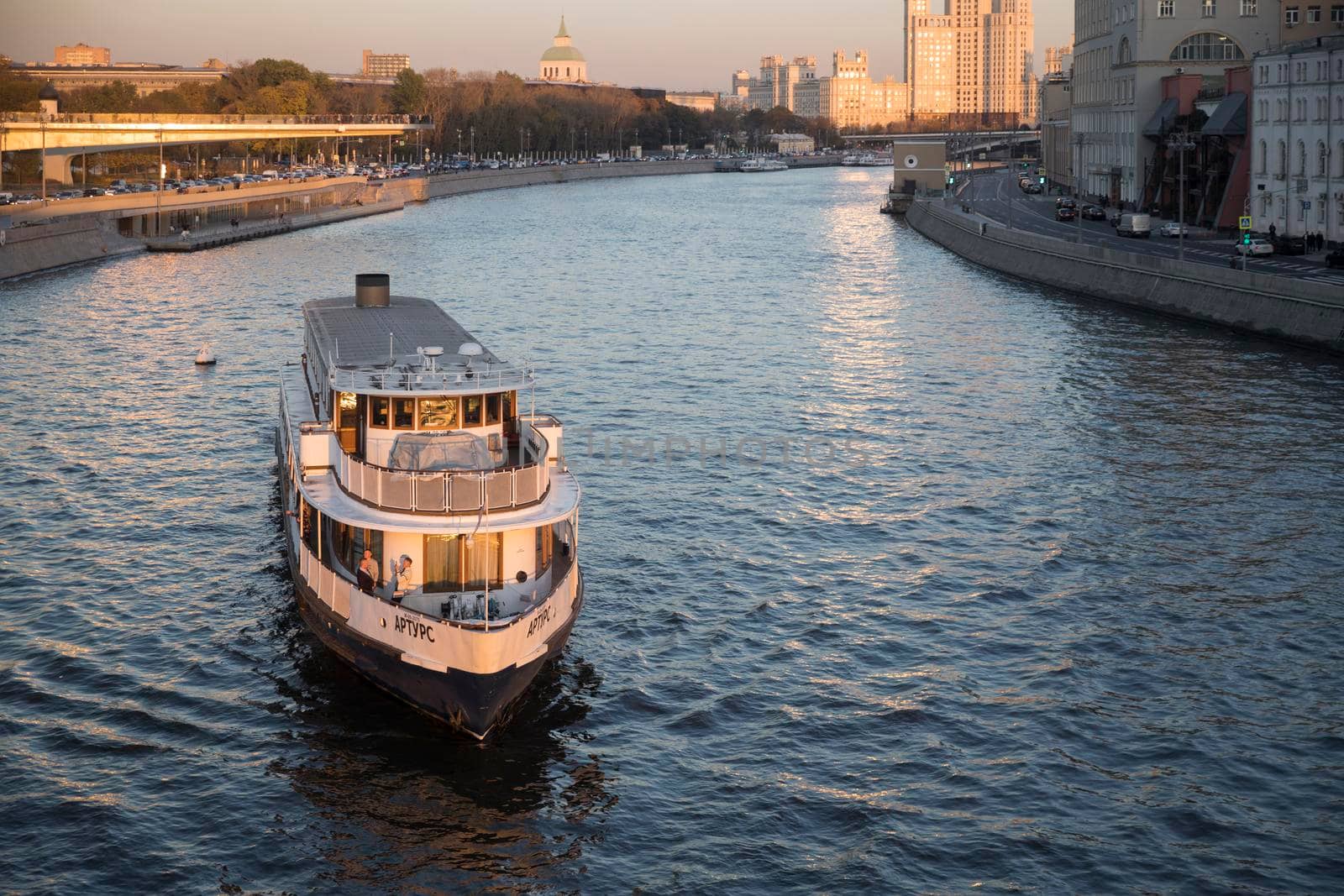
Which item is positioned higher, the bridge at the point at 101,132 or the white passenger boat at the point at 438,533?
the bridge at the point at 101,132

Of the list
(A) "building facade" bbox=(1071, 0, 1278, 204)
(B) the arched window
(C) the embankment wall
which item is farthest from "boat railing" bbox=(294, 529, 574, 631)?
(B) the arched window

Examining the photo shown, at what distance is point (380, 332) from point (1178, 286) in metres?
47.2

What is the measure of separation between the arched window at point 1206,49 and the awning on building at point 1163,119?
3.95 meters

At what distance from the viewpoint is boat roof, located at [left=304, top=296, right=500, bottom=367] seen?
3419cm

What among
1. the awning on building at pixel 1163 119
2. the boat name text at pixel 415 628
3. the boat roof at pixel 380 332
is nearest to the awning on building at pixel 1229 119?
the awning on building at pixel 1163 119

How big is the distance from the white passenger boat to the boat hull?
3 cm

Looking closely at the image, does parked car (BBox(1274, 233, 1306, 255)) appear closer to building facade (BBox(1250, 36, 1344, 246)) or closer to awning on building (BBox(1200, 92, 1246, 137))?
building facade (BBox(1250, 36, 1344, 246))

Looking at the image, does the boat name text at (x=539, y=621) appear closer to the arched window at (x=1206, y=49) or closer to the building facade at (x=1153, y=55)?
the building facade at (x=1153, y=55)

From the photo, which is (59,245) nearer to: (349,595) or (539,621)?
(349,595)

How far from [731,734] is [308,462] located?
402 inches

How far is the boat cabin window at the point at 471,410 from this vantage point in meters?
29.8

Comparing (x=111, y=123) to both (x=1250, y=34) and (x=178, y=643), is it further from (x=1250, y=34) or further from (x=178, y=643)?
(x=178, y=643)

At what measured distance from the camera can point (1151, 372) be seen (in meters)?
60.8

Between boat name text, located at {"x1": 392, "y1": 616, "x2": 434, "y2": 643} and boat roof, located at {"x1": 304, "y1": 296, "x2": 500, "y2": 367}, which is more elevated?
boat roof, located at {"x1": 304, "y1": 296, "x2": 500, "y2": 367}
